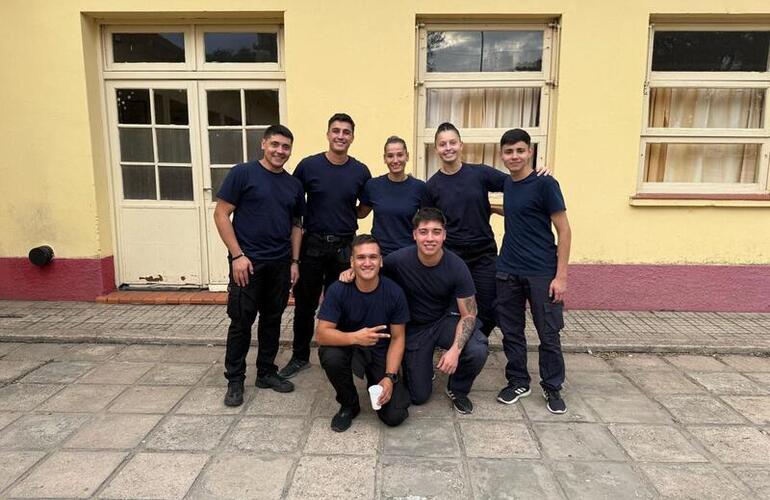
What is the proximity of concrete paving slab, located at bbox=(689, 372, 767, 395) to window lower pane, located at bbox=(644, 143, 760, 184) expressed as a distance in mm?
2291

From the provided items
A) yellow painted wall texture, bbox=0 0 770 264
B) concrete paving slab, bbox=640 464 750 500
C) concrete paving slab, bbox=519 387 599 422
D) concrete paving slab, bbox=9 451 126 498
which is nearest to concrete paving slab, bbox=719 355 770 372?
yellow painted wall texture, bbox=0 0 770 264

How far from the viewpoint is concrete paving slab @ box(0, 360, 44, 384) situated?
3.81 m

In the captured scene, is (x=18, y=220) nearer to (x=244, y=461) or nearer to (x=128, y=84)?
(x=128, y=84)

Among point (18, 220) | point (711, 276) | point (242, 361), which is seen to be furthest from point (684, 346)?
point (18, 220)

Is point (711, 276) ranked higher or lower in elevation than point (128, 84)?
lower

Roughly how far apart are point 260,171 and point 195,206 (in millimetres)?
2602

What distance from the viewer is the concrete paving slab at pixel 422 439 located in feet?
9.28

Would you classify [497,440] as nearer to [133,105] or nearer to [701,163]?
[701,163]

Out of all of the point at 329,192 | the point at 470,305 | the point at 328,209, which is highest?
the point at 329,192

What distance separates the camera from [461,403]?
3316mm

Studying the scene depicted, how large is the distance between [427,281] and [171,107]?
150 inches

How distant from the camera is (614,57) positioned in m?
4.97

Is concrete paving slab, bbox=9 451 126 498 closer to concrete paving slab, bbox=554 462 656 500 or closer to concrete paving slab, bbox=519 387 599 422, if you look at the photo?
concrete paving slab, bbox=554 462 656 500

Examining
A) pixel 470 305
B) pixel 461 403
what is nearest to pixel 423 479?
pixel 461 403
